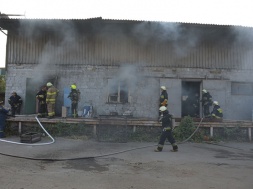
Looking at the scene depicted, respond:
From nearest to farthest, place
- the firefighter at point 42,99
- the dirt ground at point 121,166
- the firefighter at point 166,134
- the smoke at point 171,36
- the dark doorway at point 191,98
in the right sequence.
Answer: the dirt ground at point 121,166, the firefighter at point 166,134, the firefighter at point 42,99, the smoke at point 171,36, the dark doorway at point 191,98

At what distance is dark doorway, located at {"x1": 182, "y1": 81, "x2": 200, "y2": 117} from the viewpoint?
46.0 feet

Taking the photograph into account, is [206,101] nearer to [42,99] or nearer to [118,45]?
[118,45]

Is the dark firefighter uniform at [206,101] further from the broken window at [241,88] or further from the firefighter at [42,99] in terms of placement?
the firefighter at [42,99]

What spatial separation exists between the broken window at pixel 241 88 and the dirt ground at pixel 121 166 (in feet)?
16.3

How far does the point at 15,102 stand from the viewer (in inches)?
498

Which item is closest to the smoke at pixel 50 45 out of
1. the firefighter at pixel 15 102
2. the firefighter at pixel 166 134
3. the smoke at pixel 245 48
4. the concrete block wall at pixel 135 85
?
the concrete block wall at pixel 135 85

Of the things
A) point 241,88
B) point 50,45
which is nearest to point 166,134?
point 241,88

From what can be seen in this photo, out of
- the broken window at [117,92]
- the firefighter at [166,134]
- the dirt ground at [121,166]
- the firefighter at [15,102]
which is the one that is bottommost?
the dirt ground at [121,166]

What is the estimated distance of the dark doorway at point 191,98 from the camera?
14.0 m

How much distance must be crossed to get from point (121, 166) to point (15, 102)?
26.7ft

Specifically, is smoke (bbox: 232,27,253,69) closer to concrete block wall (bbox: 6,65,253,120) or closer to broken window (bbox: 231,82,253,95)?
broken window (bbox: 231,82,253,95)

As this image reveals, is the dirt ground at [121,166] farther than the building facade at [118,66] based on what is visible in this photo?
No

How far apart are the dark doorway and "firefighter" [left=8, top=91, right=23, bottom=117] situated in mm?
8379

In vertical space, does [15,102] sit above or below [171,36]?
below
